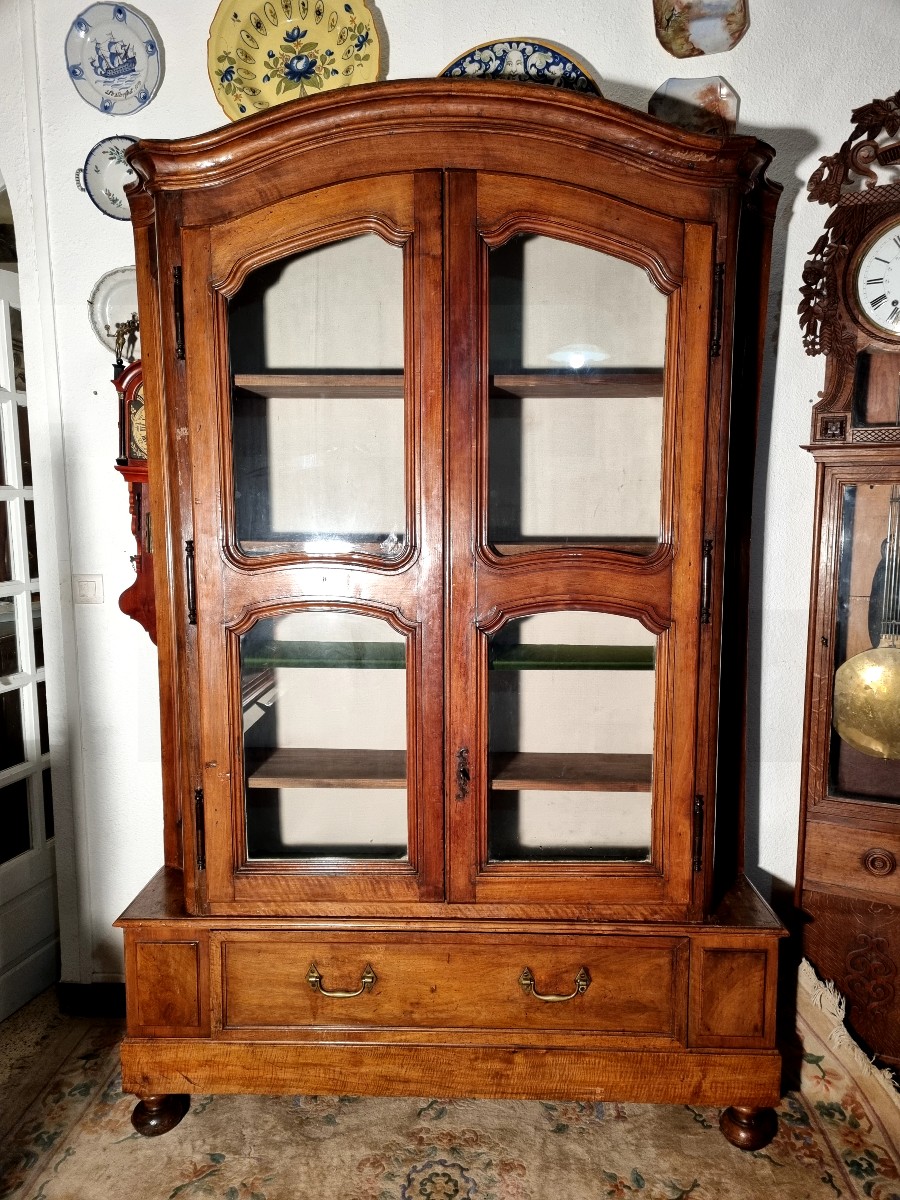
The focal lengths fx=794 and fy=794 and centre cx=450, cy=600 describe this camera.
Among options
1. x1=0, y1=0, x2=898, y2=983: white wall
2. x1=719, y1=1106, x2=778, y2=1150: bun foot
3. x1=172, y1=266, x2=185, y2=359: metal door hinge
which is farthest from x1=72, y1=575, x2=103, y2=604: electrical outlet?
x1=719, y1=1106, x2=778, y2=1150: bun foot

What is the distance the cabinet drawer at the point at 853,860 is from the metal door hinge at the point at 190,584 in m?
1.25

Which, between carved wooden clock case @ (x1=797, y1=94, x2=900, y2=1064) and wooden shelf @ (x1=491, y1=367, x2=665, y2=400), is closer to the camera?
wooden shelf @ (x1=491, y1=367, x2=665, y2=400)

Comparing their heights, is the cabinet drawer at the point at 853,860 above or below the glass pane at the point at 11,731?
below

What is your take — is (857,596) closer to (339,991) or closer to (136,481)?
(339,991)

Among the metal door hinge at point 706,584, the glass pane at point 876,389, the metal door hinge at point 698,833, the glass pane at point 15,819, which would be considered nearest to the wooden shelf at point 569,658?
the metal door hinge at point 706,584

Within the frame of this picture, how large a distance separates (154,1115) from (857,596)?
64.6 inches

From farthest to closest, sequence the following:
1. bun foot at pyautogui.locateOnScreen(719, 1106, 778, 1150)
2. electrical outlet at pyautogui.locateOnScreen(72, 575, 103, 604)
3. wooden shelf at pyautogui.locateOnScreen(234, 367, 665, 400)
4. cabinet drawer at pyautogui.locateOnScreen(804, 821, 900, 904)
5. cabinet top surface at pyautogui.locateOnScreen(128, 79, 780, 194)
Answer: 1. electrical outlet at pyautogui.locateOnScreen(72, 575, 103, 604)
2. cabinet drawer at pyautogui.locateOnScreen(804, 821, 900, 904)
3. bun foot at pyautogui.locateOnScreen(719, 1106, 778, 1150)
4. wooden shelf at pyautogui.locateOnScreen(234, 367, 665, 400)
5. cabinet top surface at pyautogui.locateOnScreen(128, 79, 780, 194)

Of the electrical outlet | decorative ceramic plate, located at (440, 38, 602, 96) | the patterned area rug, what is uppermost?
decorative ceramic plate, located at (440, 38, 602, 96)

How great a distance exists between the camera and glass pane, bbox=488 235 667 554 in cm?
128

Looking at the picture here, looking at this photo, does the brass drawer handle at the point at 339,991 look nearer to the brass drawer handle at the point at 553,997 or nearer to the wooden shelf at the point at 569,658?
the brass drawer handle at the point at 553,997

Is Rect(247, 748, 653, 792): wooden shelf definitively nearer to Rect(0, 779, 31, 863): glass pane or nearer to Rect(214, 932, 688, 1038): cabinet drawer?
Rect(214, 932, 688, 1038): cabinet drawer

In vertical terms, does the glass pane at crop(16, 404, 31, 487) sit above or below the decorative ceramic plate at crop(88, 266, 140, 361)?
below

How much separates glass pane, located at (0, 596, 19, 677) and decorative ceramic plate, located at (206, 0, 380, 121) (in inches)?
48.2

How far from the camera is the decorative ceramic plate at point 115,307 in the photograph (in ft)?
5.57
